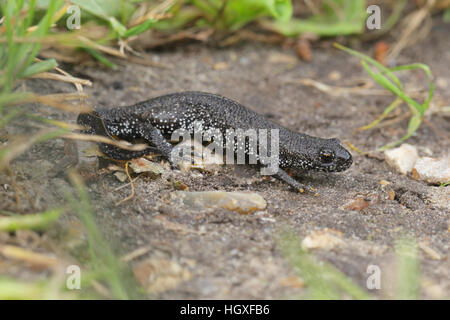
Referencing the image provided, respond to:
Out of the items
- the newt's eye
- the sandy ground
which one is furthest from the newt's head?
the sandy ground

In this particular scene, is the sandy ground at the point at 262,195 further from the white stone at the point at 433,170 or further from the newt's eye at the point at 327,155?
the newt's eye at the point at 327,155

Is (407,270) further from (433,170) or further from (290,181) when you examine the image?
(433,170)

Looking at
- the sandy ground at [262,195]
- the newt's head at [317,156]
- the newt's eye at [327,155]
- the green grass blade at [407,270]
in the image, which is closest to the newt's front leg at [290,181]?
the sandy ground at [262,195]

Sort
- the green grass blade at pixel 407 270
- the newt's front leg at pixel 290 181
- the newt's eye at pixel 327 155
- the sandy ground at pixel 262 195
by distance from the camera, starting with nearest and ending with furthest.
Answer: the green grass blade at pixel 407 270 < the sandy ground at pixel 262 195 < the newt's front leg at pixel 290 181 < the newt's eye at pixel 327 155

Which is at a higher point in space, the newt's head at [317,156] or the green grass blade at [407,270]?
the newt's head at [317,156]

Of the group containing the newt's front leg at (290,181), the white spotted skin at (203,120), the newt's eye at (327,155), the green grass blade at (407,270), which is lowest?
the green grass blade at (407,270)

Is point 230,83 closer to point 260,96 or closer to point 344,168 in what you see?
point 260,96

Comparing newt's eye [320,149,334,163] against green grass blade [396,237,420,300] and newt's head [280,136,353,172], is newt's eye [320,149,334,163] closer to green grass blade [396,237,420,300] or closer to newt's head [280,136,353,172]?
newt's head [280,136,353,172]
